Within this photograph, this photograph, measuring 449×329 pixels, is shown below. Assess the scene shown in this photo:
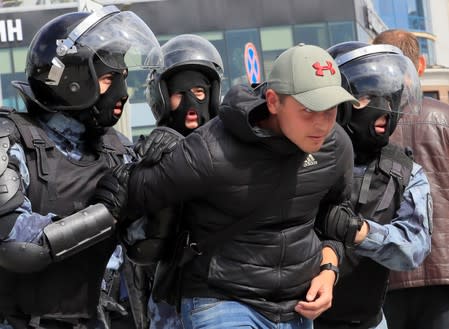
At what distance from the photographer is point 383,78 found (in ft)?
14.9

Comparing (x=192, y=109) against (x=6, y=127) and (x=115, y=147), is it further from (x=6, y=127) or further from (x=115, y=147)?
(x=6, y=127)

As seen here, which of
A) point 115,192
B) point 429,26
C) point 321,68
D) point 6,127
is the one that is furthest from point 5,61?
point 321,68

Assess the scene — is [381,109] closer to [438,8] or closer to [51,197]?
[51,197]

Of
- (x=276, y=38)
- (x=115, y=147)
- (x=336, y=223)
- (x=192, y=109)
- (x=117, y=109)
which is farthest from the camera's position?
(x=276, y=38)

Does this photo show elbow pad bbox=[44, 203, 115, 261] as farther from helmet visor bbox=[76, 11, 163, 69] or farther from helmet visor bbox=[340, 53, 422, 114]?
helmet visor bbox=[340, 53, 422, 114]

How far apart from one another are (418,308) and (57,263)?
2.06 m

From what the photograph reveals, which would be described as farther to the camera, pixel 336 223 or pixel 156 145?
pixel 336 223

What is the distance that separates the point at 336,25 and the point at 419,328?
3439cm

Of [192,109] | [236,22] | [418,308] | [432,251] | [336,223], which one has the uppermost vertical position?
[236,22]

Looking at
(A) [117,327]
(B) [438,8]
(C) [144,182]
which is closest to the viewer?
(C) [144,182]

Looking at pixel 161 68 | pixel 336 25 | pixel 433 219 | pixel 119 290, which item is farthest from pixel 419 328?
pixel 336 25

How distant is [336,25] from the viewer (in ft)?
127

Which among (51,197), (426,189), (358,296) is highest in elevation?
(51,197)

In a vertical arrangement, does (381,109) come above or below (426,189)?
above
